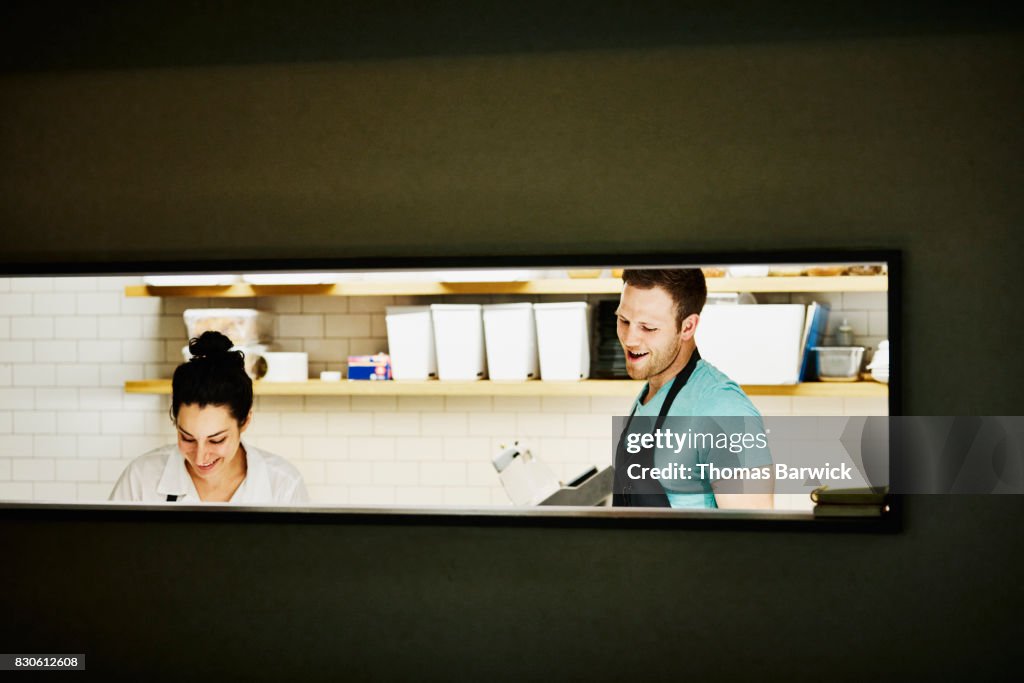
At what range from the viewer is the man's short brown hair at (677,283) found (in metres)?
2.62

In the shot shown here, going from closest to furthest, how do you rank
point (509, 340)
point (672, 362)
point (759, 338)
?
1. point (672, 362)
2. point (759, 338)
3. point (509, 340)

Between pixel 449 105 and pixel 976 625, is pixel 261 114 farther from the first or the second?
pixel 976 625

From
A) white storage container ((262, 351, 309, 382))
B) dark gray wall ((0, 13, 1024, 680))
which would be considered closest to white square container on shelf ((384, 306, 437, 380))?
white storage container ((262, 351, 309, 382))

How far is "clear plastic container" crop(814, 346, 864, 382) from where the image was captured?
10.4ft

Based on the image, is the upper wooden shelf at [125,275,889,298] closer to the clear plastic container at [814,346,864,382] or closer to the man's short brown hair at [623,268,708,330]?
the clear plastic container at [814,346,864,382]

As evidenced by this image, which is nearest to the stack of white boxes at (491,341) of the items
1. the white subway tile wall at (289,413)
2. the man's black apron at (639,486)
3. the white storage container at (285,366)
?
the white subway tile wall at (289,413)

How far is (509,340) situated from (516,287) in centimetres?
21

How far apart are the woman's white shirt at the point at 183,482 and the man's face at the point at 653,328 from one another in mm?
1197

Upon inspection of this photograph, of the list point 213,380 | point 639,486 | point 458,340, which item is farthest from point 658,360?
point 213,380

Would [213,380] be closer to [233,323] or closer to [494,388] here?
[233,323]

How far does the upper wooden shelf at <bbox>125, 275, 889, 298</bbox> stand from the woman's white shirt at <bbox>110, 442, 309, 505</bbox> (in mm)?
771

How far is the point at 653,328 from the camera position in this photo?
2625 millimetres

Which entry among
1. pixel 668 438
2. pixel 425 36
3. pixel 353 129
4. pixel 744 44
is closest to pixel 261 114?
pixel 353 129
